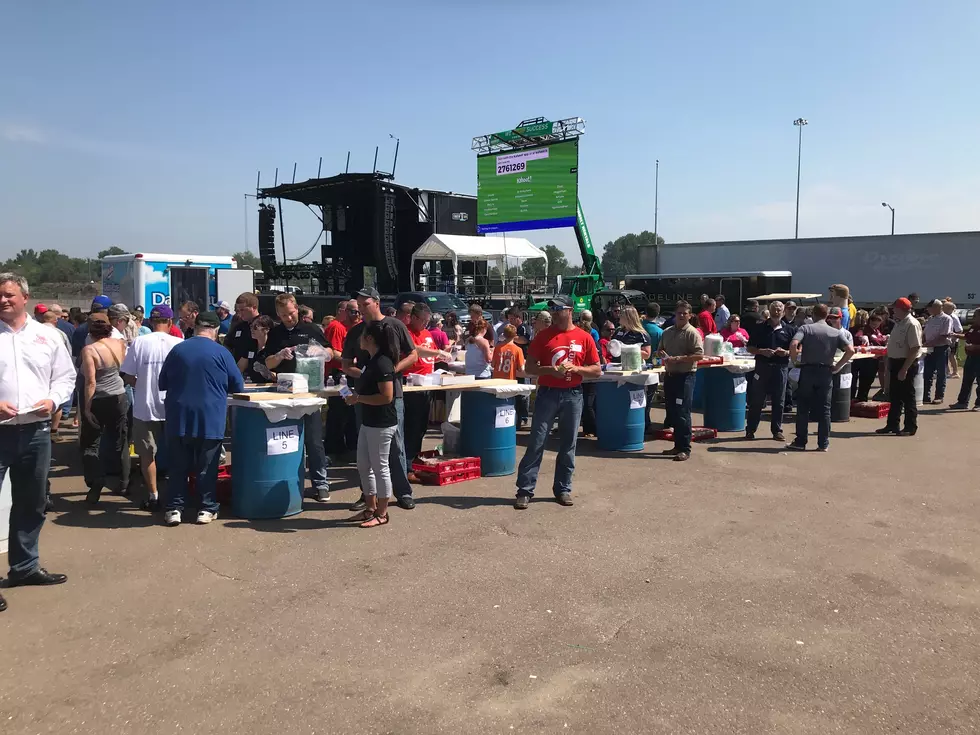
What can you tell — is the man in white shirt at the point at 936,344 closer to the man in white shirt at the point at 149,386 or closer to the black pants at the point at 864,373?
the black pants at the point at 864,373

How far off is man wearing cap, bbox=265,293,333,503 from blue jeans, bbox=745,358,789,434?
20.3 feet

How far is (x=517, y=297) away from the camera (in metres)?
29.7

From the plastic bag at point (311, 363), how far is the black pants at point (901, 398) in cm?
836

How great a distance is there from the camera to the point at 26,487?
15.5 feet

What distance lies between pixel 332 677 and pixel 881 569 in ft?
13.4

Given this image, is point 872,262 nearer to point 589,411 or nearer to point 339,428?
point 589,411

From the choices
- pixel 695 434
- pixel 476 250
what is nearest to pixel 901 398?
pixel 695 434

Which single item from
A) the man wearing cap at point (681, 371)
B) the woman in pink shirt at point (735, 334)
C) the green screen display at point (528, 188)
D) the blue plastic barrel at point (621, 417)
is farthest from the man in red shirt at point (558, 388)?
the green screen display at point (528, 188)

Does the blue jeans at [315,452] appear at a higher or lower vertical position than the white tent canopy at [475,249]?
lower

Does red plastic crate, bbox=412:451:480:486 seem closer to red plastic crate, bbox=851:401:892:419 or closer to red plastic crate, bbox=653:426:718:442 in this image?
red plastic crate, bbox=653:426:718:442

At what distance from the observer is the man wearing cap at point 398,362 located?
6.18 metres

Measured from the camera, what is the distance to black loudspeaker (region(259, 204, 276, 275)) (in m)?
36.9

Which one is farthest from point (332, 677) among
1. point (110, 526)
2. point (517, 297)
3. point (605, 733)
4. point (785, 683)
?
point (517, 297)

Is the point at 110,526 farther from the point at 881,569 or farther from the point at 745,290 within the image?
the point at 745,290
